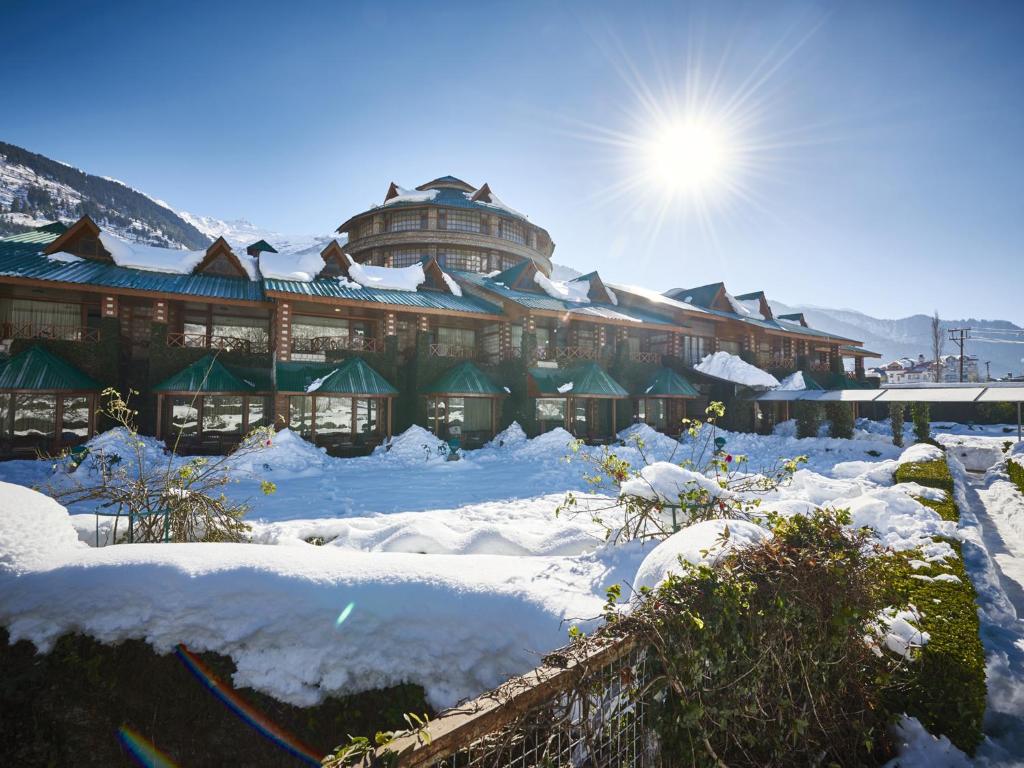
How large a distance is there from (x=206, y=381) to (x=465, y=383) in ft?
34.7

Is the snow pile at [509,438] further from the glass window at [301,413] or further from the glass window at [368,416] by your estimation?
the glass window at [301,413]

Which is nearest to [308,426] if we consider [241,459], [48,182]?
[241,459]

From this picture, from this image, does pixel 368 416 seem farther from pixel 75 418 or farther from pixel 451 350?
pixel 75 418

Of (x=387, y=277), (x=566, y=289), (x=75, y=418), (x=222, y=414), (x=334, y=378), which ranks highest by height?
(x=566, y=289)

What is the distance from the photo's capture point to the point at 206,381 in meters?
18.2

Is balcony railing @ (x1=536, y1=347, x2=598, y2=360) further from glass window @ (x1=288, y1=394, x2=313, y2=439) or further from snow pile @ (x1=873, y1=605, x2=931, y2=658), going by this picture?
snow pile @ (x1=873, y1=605, x2=931, y2=658)

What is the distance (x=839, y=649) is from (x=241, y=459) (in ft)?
54.2

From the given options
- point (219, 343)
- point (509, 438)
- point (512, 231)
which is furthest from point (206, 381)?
point (512, 231)

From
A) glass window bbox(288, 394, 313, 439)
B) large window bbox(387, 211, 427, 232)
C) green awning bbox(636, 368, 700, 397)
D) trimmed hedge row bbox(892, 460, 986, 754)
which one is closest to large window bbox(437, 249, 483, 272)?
large window bbox(387, 211, 427, 232)

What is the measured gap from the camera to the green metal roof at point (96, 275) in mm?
16531

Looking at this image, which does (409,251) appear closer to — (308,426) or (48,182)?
(308,426)

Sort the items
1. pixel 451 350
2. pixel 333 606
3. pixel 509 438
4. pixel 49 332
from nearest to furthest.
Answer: pixel 333 606 < pixel 49 332 < pixel 509 438 < pixel 451 350

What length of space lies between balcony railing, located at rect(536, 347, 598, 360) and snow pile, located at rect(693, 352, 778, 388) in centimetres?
788

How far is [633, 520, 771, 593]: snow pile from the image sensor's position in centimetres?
315
